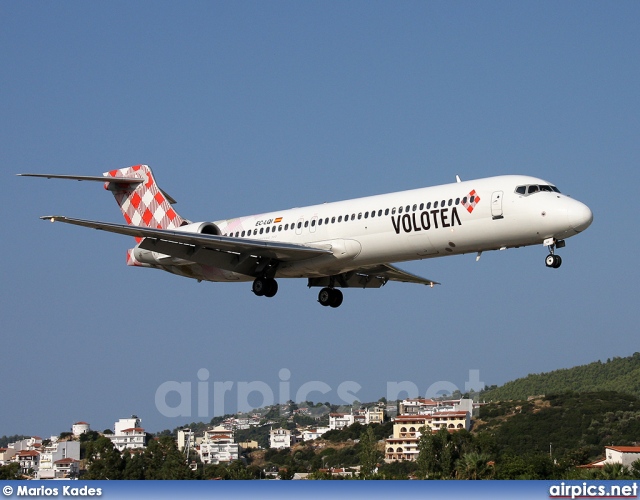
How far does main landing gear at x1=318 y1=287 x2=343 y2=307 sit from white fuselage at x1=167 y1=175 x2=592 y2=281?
111 inches

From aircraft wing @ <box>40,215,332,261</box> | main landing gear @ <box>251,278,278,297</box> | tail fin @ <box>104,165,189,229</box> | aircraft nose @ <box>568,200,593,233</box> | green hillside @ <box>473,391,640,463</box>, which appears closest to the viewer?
aircraft nose @ <box>568,200,593,233</box>

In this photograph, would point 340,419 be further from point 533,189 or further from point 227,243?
point 533,189

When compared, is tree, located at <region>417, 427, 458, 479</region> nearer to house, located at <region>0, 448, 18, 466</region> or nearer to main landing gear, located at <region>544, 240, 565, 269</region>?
main landing gear, located at <region>544, 240, 565, 269</region>

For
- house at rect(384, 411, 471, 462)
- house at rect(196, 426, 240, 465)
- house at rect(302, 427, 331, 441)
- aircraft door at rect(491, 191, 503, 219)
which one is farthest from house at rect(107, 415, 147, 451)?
aircraft door at rect(491, 191, 503, 219)

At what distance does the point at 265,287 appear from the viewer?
35531 mm

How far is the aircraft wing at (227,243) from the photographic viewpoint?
110 feet

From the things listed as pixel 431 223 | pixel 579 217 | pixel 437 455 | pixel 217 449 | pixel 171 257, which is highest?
pixel 171 257

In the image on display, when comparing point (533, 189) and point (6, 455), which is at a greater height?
point (533, 189)

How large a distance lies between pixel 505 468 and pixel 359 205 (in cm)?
3659

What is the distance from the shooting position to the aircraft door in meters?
30.7

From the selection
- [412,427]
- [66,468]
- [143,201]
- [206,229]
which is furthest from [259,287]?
[412,427]

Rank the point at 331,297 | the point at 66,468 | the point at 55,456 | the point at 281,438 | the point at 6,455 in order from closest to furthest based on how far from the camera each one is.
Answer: the point at 331,297
the point at 66,468
the point at 55,456
the point at 6,455
the point at 281,438

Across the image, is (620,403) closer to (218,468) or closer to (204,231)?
(218,468)

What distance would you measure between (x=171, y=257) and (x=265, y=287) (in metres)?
3.94
